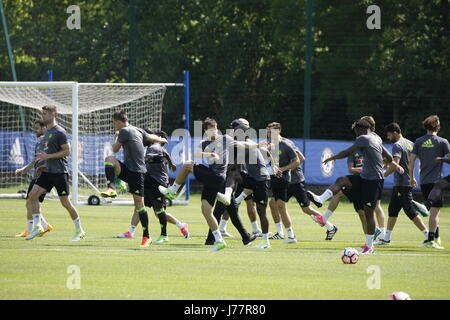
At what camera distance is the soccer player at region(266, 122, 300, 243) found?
18.0m

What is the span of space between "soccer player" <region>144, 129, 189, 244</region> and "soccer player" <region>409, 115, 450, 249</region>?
4.57 m

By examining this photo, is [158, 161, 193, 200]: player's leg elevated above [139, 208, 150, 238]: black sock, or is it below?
above

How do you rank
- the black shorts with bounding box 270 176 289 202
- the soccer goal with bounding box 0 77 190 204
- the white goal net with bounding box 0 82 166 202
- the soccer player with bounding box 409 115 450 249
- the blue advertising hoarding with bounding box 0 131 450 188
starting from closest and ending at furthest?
1. the soccer player with bounding box 409 115 450 249
2. the black shorts with bounding box 270 176 289 202
3. the soccer goal with bounding box 0 77 190 204
4. the white goal net with bounding box 0 82 166 202
5. the blue advertising hoarding with bounding box 0 131 450 188

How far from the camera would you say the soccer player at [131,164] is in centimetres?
1675

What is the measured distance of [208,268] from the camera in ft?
45.0

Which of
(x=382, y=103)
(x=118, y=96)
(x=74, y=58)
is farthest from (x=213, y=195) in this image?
(x=74, y=58)

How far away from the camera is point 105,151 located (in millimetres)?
29000

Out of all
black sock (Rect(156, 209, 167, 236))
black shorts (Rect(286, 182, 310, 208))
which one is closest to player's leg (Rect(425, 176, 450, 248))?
black shorts (Rect(286, 182, 310, 208))

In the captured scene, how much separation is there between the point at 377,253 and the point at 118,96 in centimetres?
1435

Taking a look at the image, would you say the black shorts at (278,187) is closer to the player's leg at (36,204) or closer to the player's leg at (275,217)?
the player's leg at (275,217)

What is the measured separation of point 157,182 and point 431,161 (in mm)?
5136

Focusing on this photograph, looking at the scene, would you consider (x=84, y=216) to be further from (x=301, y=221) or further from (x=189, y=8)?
(x=189, y=8)

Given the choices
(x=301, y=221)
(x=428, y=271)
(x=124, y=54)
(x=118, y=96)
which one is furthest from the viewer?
(x=124, y=54)

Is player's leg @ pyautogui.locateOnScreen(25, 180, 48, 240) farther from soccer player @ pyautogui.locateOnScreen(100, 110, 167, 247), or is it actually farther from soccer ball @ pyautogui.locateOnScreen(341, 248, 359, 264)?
soccer ball @ pyautogui.locateOnScreen(341, 248, 359, 264)
